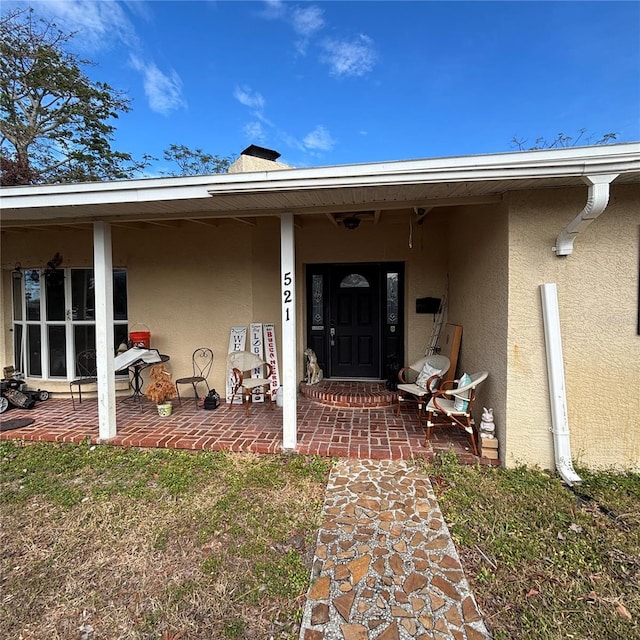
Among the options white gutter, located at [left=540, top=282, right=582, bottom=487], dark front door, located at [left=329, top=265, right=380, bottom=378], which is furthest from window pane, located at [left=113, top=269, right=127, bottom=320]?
white gutter, located at [left=540, top=282, right=582, bottom=487]

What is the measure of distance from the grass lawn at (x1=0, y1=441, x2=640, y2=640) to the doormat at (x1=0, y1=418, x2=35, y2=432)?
3.75ft

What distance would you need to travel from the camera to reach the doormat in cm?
443

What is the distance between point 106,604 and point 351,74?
50.0ft

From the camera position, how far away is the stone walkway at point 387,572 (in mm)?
1798

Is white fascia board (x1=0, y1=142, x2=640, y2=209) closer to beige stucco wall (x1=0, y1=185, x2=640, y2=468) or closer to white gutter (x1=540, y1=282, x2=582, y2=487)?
beige stucco wall (x1=0, y1=185, x2=640, y2=468)

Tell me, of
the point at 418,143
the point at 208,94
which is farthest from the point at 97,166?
the point at 418,143

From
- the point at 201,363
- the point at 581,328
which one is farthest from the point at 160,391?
the point at 581,328

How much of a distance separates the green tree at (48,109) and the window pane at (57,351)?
8.25m

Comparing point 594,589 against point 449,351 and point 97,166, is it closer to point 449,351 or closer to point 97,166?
point 449,351

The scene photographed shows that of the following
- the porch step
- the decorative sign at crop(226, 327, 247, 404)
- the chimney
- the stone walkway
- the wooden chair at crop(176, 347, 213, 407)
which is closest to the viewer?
the stone walkway

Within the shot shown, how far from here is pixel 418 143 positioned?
14492 mm

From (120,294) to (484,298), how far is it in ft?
17.9

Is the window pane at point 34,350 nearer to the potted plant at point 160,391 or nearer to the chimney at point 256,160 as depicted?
the potted plant at point 160,391

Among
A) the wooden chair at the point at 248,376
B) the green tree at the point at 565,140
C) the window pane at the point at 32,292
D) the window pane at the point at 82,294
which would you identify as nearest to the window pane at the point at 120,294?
the window pane at the point at 82,294
